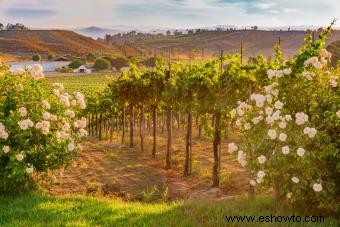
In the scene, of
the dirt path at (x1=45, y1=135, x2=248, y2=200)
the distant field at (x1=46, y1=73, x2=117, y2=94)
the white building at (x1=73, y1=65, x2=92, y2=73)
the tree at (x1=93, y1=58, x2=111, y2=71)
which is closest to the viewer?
the dirt path at (x1=45, y1=135, x2=248, y2=200)

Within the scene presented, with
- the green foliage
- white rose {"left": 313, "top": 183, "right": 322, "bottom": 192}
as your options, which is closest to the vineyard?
white rose {"left": 313, "top": 183, "right": 322, "bottom": 192}

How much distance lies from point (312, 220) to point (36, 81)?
837 centimetres

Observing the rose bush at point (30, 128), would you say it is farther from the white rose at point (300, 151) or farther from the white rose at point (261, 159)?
the white rose at point (300, 151)

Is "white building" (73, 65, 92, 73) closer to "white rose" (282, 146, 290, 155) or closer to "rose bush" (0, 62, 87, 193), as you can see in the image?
"rose bush" (0, 62, 87, 193)

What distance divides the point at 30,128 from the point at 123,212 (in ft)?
12.7

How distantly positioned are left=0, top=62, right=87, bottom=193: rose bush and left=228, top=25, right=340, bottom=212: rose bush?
196 inches

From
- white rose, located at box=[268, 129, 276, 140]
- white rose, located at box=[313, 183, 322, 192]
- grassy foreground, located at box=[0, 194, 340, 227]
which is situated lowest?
grassy foreground, located at box=[0, 194, 340, 227]

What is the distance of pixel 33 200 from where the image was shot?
38.4 ft

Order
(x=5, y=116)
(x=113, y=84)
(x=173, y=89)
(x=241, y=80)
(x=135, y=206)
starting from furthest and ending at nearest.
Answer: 1. (x=113, y=84)
2. (x=173, y=89)
3. (x=241, y=80)
4. (x=5, y=116)
5. (x=135, y=206)

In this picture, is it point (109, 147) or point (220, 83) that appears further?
point (109, 147)

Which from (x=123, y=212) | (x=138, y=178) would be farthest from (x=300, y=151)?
(x=138, y=178)

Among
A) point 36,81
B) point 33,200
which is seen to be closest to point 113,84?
point 36,81

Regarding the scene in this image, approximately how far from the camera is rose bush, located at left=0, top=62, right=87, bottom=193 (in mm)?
12172

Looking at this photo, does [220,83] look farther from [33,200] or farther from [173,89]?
[33,200]
